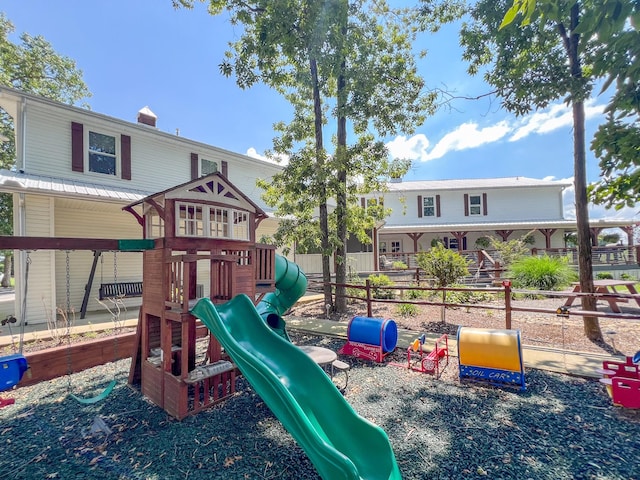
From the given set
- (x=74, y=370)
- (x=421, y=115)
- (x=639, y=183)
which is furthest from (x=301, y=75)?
(x=74, y=370)

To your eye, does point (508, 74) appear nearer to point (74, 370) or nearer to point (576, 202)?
point (576, 202)

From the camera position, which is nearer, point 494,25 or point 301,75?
point 494,25

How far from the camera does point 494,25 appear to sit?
658 cm

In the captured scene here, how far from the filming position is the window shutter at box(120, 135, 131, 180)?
10398mm

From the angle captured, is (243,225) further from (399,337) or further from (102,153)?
(102,153)

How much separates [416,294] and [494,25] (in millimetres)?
A: 8319

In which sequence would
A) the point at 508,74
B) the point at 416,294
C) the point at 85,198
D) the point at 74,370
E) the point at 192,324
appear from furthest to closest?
the point at 416,294 < the point at 85,198 < the point at 508,74 < the point at 74,370 < the point at 192,324

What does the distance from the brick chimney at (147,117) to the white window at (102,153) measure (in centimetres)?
Result: 236

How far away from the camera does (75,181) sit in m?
9.18

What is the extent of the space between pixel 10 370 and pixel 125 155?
870 cm

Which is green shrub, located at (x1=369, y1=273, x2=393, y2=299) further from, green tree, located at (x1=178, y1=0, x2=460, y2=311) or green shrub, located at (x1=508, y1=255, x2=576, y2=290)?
green shrub, located at (x1=508, y1=255, x2=576, y2=290)

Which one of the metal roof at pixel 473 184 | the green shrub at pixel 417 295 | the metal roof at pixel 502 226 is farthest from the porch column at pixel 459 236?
the green shrub at pixel 417 295

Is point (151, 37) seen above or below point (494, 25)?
above

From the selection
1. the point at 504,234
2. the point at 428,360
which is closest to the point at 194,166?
the point at 428,360
